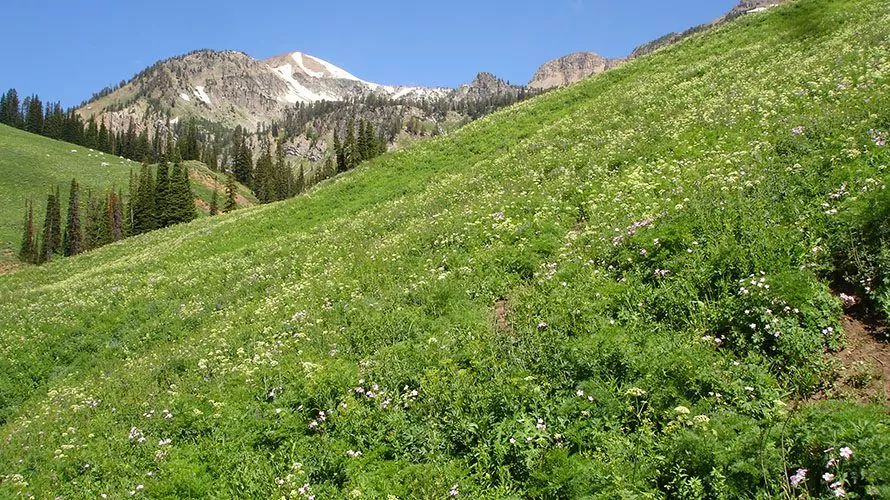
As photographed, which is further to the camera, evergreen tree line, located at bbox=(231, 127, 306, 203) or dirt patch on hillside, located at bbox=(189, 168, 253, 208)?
evergreen tree line, located at bbox=(231, 127, 306, 203)

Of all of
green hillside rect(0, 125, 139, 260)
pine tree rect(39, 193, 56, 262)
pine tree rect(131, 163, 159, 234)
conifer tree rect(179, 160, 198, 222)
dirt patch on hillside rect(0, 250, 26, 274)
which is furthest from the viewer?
green hillside rect(0, 125, 139, 260)

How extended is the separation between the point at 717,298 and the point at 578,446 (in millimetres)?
3668

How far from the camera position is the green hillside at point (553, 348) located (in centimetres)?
624

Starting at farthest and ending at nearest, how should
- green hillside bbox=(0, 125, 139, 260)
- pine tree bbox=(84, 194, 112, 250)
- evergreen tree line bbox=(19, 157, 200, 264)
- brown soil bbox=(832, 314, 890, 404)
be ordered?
1. green hillside bbox=(0, 125, 139, 260)
2. pine tree bbox=(84, 194, 112, 250)
3. evergreen tree line bbox=(19, 157, 200, 264)
4. brown soil bbox=(832, 314, 890, 404)

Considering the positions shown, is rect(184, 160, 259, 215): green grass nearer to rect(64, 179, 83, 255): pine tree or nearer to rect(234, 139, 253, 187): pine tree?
rect(234, 139, 253, 187): pine tree

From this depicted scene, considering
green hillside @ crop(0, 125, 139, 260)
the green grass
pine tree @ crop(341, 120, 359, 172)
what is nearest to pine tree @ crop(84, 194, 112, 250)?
green hillside @ crop(0, 125, 139, 260)

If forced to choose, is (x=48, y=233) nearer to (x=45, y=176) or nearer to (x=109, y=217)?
(x=109, y=217)

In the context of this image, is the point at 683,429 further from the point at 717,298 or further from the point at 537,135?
the point at 537,135

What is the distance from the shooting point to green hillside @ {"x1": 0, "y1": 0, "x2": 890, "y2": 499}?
6.24 meters

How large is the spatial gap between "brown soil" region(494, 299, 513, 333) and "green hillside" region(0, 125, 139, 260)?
125m

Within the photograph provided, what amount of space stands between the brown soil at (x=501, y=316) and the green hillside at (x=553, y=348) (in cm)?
9

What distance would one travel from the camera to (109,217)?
115250mm

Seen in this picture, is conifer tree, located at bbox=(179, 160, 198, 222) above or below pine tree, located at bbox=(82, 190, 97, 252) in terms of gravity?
above

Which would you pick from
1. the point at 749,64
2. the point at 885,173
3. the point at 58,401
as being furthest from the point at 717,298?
the point at 749,64
